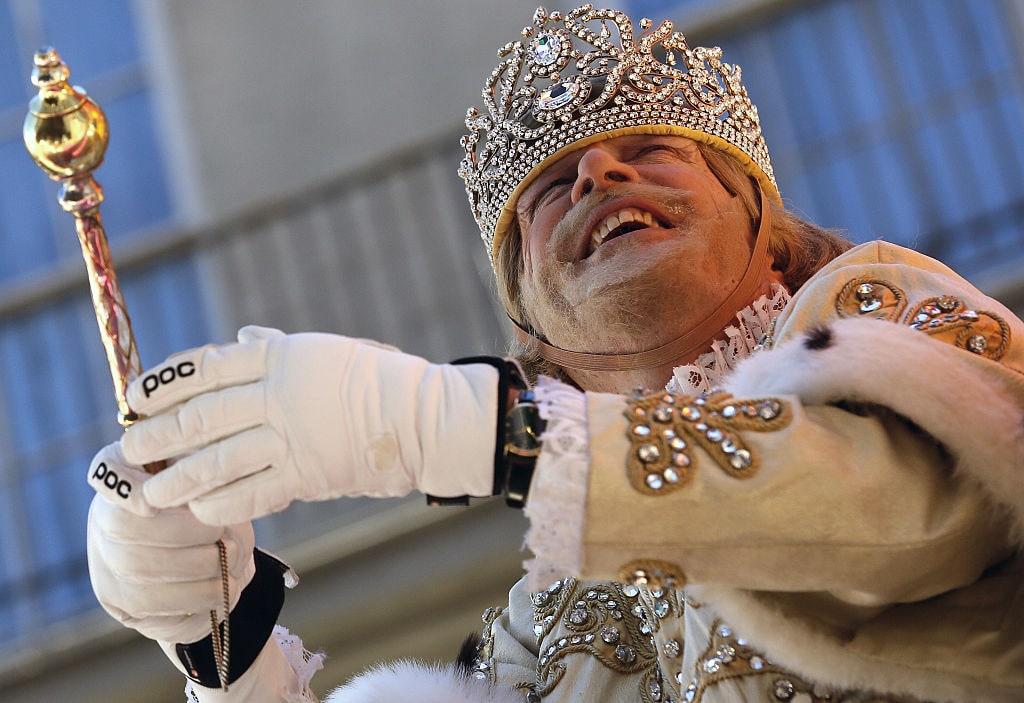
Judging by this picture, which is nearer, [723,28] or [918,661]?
[918,661]

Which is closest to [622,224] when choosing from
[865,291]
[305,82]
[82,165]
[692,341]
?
[692,341]

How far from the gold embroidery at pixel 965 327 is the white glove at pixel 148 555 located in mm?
707

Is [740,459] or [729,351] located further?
[729,351]

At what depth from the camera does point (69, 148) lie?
1531 mm

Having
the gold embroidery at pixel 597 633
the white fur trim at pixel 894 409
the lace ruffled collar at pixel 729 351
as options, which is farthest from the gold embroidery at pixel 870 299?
the gold embroidery at pixel 597 633

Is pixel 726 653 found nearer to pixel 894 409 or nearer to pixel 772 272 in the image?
pixel 894 409

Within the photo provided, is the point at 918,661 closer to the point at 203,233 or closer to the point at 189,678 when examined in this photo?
the point at 189,678

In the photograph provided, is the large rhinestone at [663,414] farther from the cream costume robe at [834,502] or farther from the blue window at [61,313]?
the blue window at [61,313]

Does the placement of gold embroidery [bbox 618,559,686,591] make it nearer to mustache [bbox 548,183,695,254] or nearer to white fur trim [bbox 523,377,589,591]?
white fur trim [bbox 523,377,589,591]

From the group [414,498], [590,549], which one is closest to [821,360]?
[590,549]

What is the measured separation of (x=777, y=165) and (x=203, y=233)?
1688 mm

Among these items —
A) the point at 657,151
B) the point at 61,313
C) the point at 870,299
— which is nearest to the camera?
the point at 870,299

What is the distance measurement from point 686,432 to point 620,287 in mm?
575

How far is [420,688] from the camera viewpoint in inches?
71.0
